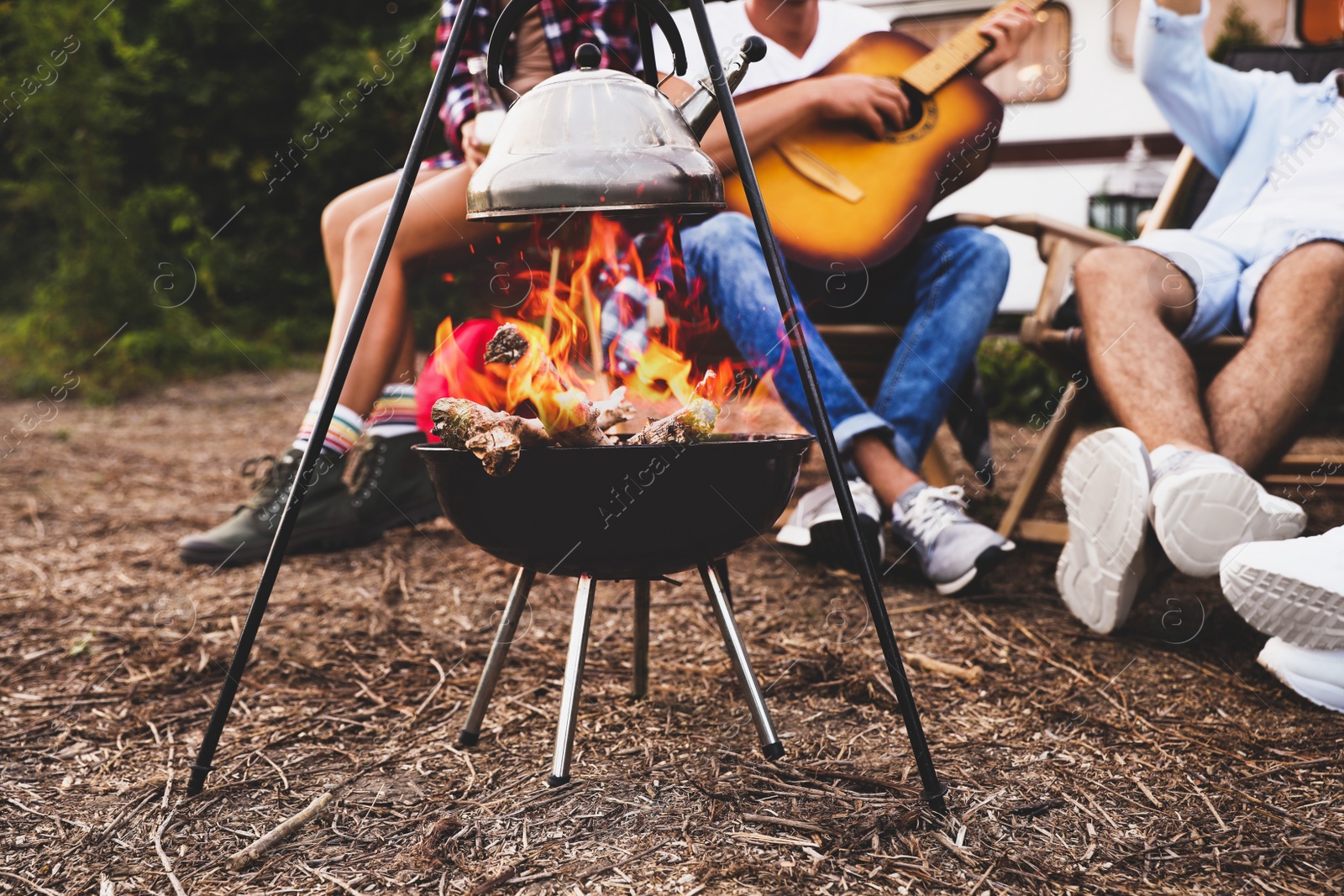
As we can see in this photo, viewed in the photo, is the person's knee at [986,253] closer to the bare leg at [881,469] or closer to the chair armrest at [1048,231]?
the chair armrest at [1048,231]

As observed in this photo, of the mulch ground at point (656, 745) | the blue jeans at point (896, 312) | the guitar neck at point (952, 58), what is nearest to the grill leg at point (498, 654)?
the mulch ground at point (656, 745)

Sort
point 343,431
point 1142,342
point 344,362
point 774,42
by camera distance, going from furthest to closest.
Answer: point 774,42, point 343,431, point 1142,342, point 344,362

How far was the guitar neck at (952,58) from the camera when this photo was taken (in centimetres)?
232

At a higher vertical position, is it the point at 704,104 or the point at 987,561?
the point at 704,104

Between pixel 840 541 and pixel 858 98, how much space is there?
1024 millimetres

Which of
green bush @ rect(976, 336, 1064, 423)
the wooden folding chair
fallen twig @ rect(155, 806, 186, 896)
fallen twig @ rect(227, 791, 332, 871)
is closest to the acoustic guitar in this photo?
the wooden folding chair

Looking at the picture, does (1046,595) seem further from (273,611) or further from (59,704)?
(59,704)

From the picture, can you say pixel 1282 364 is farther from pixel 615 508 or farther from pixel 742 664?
pixel 615 508

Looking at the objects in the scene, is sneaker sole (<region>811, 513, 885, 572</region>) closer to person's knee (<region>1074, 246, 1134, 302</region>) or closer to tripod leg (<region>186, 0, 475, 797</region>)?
person's knee (<region>1074, 246, 1134, 302</region>)

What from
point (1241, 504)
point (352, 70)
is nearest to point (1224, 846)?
point (1241, 504)

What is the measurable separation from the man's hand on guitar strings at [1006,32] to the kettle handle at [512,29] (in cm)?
125

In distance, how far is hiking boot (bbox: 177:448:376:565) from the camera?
2385 millimetres

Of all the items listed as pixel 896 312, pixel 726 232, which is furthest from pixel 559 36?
pixel 896 312

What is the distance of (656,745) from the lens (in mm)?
1438
